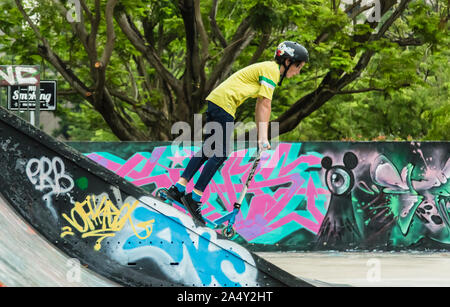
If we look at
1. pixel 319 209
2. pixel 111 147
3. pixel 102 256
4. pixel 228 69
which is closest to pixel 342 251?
pixel 319 209

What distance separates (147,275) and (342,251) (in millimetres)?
6478

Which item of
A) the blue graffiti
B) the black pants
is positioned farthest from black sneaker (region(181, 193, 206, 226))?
the blue graffiti

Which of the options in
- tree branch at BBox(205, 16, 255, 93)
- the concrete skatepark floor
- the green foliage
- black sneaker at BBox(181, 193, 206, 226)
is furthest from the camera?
tree branch at BBox(205, 16, 255, 93)

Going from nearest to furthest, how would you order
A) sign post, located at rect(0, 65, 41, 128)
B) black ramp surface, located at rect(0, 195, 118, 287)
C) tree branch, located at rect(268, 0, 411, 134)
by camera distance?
black ramp surface, located at rect(0, 195, 118, 287)
sign post, located at rect(0, 65, 41, 128)
tree branch, located at rect(268, 0, 411, 134)

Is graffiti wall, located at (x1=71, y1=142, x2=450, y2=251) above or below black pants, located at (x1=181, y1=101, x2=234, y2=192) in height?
below

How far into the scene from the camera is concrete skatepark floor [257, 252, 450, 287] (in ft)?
24.8

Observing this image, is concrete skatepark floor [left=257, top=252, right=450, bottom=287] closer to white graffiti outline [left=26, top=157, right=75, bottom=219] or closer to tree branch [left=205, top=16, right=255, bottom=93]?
white graffiti outline [left=26, top=157, right=75, bottom=219]

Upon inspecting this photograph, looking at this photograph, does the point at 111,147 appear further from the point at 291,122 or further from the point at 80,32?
the point at 291,122

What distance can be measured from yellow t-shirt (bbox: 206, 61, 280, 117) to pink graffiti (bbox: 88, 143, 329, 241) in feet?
16.5

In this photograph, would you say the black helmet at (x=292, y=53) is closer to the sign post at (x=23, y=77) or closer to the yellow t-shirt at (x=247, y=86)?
the yellow t-shirt at (x=247, y=86)

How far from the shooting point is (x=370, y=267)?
→ 9.29 meters

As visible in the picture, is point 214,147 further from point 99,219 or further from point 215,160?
point 99,219

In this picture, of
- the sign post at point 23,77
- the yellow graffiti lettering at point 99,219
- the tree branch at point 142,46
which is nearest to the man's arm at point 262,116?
the yellow graffiti lettering at point 99,219

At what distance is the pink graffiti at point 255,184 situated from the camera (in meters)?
11.4
